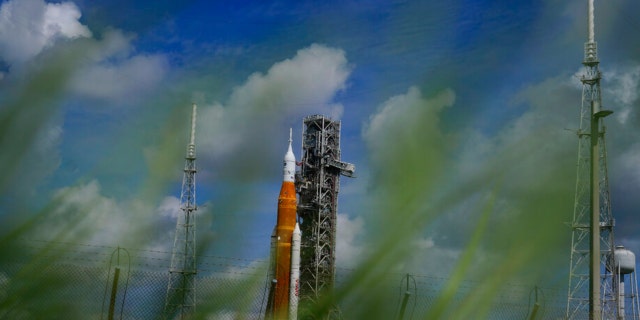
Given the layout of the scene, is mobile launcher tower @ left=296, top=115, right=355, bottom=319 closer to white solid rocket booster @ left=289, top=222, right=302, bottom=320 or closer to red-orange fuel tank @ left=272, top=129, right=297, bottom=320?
red-orange fuel tank @ left=272, top=129, right=297, bottom=320

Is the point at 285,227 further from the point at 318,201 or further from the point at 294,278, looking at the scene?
the point at 318,201

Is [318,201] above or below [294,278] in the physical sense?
above

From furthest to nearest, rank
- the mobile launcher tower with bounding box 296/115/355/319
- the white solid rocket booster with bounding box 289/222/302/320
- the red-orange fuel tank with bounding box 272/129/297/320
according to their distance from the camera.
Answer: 1. the mobile launcher tower with bounding box 296/115/355/319
2. the red-orange fuel tank with bounding box 272/129/297/320
3. the white solid rocket booster with bounding box 289/222/302/320

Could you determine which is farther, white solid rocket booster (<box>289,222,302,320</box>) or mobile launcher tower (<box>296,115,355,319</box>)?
mobile launcher tower (<box>296,115,355,319</box>)

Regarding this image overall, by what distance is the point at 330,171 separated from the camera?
71938 millimetres

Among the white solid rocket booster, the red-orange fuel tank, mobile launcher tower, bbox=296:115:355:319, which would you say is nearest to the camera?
the white solid rocket booster

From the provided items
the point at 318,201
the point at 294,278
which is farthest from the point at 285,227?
the point at 318,201

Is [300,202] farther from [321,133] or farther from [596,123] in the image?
[596,123]

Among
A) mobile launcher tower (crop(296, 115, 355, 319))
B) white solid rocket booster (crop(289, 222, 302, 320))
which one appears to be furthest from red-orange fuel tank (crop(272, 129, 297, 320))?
mobile launcher tower (crop(296, 115, 355, 319))

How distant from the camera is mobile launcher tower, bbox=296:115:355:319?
7044 centimetres

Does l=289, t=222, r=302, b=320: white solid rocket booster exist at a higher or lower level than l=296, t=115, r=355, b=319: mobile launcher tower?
lower

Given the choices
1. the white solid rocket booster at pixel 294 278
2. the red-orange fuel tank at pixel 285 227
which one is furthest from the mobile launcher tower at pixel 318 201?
the white solid rocket booster at pixel 294 278

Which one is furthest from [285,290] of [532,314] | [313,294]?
[532,314]

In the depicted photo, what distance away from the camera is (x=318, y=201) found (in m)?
70.1
